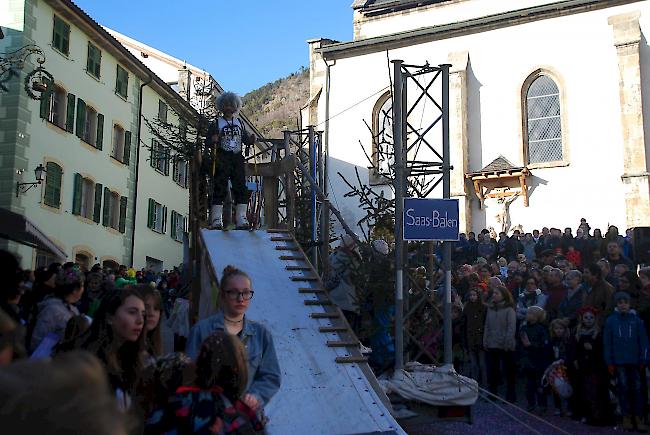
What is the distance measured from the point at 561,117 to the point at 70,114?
56.1 ft

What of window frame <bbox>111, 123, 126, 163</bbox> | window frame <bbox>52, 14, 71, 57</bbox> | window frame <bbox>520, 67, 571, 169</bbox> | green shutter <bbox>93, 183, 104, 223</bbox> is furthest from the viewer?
window frame <bbox>111, 123, 126, 163</bbox>

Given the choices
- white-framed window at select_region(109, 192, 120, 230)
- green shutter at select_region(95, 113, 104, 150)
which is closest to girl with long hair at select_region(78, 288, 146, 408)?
green shutter at select_region(95, 113, 104, 150)

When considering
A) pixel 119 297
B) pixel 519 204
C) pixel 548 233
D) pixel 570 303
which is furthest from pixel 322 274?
pixel 519 204

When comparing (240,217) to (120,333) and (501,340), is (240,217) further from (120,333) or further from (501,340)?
(120,333)

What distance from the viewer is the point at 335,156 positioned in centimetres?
2853

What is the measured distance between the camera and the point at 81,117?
26750 mm

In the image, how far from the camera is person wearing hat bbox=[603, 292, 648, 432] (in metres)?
Answer: 8.70

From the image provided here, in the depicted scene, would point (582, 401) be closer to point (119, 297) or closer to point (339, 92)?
point (119, 297)

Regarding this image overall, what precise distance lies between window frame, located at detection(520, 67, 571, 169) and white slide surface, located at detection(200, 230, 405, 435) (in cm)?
1811

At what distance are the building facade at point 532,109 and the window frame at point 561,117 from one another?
0.04 m

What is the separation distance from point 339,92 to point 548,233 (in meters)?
13.4

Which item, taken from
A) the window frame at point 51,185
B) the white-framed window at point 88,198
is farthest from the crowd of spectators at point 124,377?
the white-framed window at point 88,198

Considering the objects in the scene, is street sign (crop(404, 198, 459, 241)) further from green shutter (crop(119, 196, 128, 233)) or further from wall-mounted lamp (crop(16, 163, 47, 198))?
green shutter (crop(119, 196, 128, 233))

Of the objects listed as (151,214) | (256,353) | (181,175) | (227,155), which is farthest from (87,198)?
(256,353)
